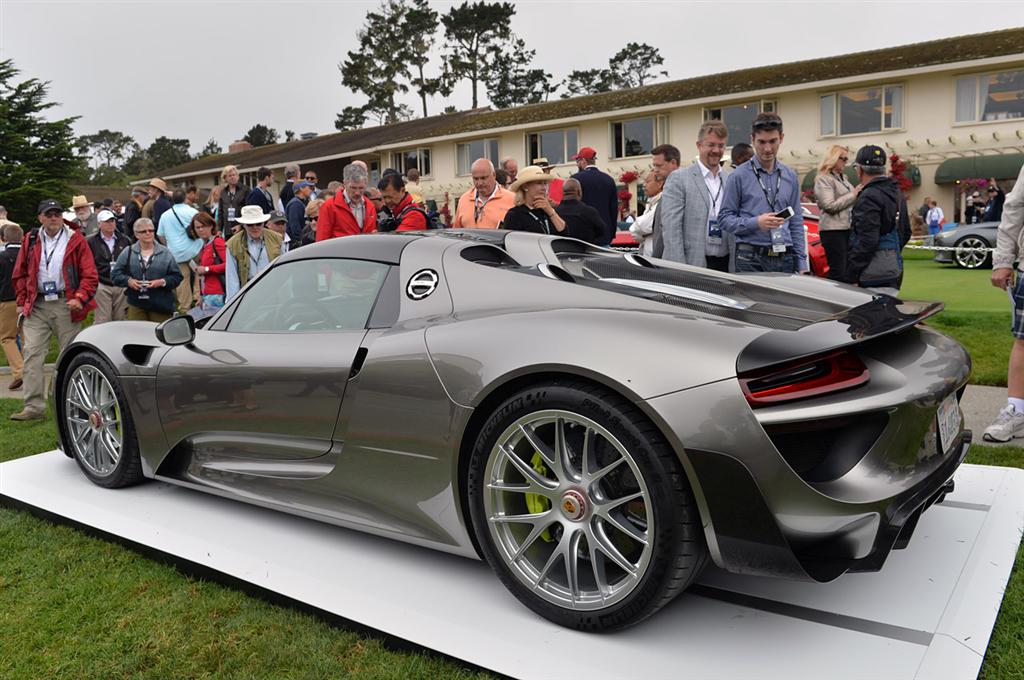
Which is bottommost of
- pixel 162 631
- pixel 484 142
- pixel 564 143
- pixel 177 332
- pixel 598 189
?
pixel 162 631

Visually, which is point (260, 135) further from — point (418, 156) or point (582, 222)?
point (582, 222)

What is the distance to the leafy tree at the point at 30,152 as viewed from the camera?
28.2 meters

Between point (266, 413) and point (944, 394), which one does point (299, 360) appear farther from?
point (944, 394)

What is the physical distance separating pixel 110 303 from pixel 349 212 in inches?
135

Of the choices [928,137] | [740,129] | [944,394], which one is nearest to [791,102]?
[740,129]

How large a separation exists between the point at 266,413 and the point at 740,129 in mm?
26939

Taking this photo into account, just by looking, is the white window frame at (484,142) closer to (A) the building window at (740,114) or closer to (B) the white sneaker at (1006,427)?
(A) the building window at (740,114)

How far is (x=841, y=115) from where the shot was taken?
26.1m

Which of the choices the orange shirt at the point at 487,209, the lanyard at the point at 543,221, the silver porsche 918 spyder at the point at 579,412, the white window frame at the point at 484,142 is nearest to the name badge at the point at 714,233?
the lanyard at the point at 543,221

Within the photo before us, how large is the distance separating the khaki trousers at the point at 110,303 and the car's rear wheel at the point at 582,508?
690cm

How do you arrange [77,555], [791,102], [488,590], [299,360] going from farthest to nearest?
[791,102], [77,555], [299,360], [488,590]

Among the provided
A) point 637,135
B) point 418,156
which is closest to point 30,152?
point 418,156

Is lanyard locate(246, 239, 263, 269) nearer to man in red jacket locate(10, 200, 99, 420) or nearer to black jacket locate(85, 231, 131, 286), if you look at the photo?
man in red jacket locate(10, 200, 99, 420)

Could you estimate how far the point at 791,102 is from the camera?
26.7 meters
